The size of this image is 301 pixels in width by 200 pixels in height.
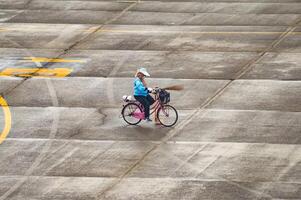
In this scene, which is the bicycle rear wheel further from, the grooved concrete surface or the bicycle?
the grooved concrete surface

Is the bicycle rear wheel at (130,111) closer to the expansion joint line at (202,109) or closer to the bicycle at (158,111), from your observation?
the bicycle at (158,111)

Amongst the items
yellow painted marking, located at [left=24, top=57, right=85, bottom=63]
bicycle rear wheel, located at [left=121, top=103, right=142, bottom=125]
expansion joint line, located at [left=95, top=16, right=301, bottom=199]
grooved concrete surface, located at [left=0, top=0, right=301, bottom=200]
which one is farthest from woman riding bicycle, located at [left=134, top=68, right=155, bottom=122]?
yellow painted marking, located at [left=24, top=57, right=85, bottom=63]

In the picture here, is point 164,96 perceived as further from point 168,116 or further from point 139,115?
point 139,115

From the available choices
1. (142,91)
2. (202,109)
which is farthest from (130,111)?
(202,109)

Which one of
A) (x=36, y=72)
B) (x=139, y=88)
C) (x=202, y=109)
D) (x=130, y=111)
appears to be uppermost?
(x=36, y=72)

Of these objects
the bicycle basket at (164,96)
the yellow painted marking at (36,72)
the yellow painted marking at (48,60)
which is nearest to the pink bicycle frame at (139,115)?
the bicycle basket at (164,96)

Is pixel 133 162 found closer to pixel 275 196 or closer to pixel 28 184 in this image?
pixel 28 184
